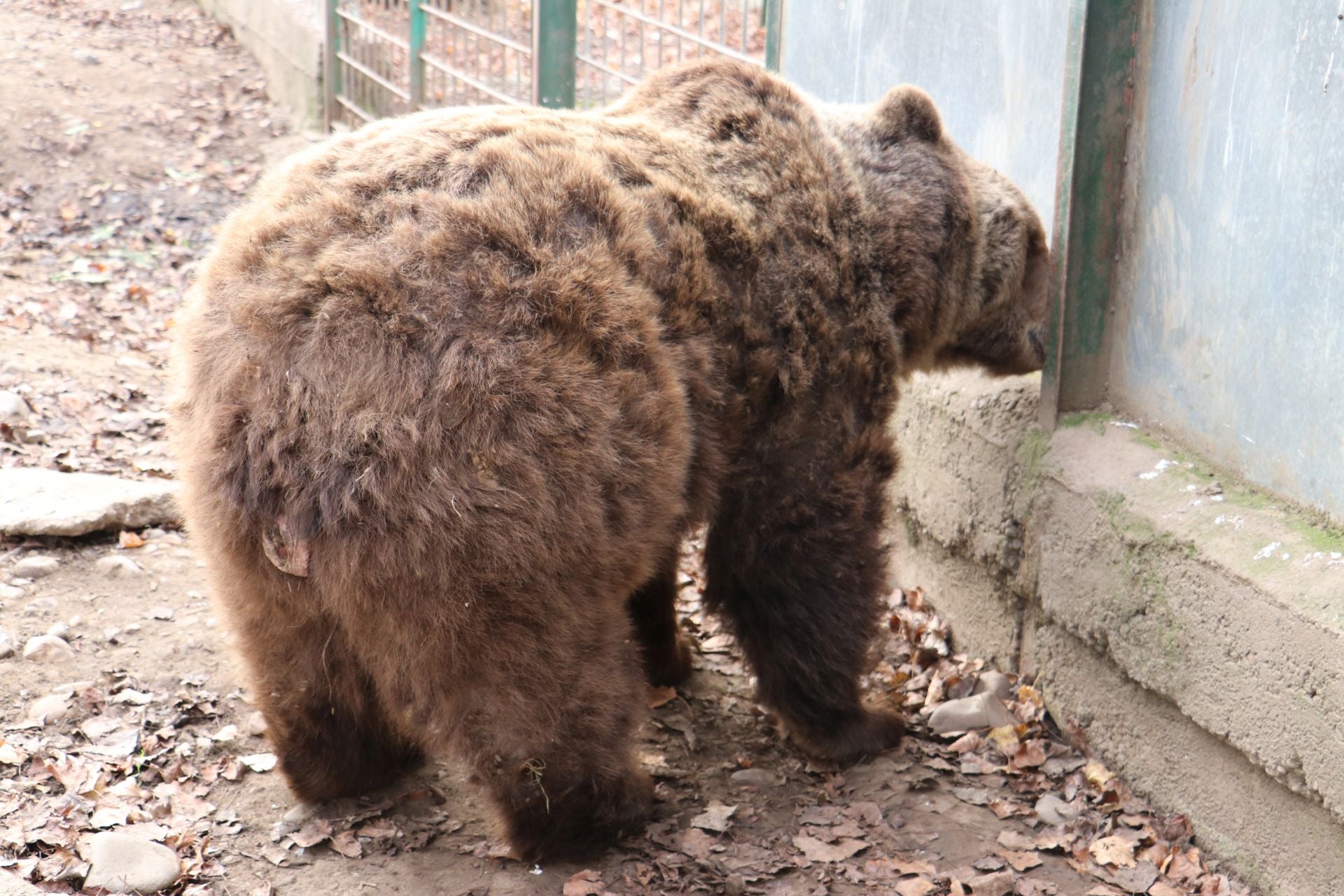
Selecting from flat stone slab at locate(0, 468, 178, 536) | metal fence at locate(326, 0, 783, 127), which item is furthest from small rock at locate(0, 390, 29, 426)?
metal fence at locate(326, 0, 783, 127)

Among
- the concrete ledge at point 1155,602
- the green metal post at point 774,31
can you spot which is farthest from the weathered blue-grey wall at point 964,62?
the concrete ledge at point 1155,602

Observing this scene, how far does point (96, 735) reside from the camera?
3.89 meters

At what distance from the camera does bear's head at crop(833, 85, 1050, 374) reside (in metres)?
3.95

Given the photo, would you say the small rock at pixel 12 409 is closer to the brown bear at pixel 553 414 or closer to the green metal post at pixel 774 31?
the brown bear at pixel 553 414

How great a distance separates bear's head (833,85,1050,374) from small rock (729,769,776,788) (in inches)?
51.8

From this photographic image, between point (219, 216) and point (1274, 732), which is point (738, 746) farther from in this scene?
point (219, 216)

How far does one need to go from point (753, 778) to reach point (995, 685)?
90cm

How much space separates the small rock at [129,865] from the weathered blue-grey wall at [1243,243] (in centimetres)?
295

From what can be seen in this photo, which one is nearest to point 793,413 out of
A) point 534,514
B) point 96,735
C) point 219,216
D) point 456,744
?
point 534,514

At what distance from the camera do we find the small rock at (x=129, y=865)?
3.25 meters

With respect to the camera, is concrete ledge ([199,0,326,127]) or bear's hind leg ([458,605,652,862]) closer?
bear's hind leg ([458,605,652,862])

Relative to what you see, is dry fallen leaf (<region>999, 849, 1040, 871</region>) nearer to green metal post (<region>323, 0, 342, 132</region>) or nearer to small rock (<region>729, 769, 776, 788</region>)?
small rock (<region>729, 769, 776, 788</region>)

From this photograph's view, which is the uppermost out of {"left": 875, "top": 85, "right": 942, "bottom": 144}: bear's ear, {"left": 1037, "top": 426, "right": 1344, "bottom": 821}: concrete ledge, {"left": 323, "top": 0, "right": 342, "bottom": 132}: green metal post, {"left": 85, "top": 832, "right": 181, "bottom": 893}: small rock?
{"left": 875, "top": 85, "right": 942, "bottom": 144}: bear's ear

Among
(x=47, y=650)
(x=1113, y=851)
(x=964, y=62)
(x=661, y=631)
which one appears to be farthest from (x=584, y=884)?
(x=964, y=62)
